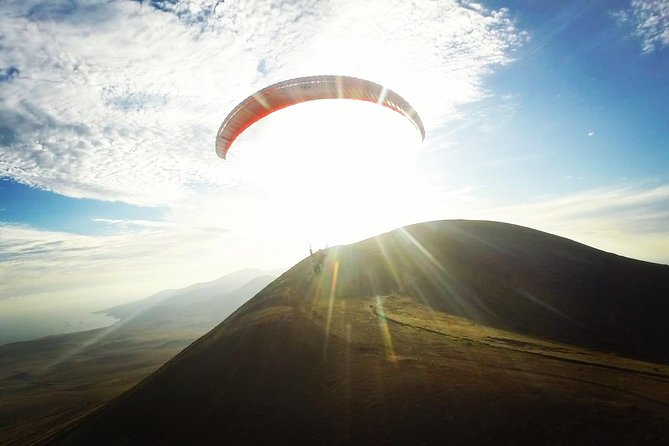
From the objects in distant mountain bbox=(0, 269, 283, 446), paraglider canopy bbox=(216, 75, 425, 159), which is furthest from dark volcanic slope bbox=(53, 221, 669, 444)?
distant mountain bbox=(0, 269, 283, 446)

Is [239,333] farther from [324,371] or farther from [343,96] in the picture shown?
[343,96]

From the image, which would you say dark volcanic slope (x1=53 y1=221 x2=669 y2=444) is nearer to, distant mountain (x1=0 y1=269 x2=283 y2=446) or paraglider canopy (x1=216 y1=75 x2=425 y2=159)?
paraglider canopy (x1=216 y1=75 x2=425 y2=159)

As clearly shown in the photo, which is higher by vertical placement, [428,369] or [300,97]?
[300,97]

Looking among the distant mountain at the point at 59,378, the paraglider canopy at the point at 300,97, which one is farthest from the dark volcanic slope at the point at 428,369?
the distant mountain at the point at 59,378

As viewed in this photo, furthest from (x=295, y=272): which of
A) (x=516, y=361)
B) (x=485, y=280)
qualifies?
(x=516, y=361)

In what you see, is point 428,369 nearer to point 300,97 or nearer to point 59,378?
point 300,97

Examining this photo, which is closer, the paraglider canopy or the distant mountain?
the paraglider canopy

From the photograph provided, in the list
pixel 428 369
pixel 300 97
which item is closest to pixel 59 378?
pixel 300 97
